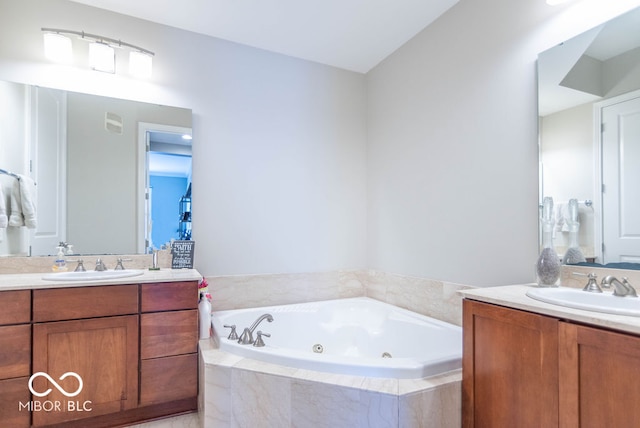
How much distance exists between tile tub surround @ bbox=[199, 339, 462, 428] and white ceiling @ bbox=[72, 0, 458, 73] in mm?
2211

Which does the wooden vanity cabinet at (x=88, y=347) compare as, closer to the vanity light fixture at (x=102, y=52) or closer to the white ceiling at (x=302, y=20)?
the vanity light fixture at (x=102, y=52)

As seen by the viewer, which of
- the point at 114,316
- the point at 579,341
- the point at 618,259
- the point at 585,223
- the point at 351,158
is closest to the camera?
the point at 579,341

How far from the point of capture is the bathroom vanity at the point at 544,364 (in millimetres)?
971

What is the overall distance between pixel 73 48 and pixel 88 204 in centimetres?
104

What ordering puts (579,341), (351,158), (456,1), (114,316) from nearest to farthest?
(579,341), (114,316), (456,1), (351,158)

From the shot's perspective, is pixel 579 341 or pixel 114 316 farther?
pixel 114 316

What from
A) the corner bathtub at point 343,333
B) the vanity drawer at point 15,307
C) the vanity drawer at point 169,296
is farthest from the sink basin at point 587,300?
the vanity drawer at point 15,307

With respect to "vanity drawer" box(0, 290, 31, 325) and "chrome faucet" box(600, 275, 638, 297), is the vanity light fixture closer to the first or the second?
"vanity drawer" box(0, 290, 31, 325)

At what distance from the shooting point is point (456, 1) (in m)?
2.13

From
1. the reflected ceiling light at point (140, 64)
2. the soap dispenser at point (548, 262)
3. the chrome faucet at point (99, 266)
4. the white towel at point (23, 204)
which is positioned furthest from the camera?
the reflected ceiling light at point (140, 64)

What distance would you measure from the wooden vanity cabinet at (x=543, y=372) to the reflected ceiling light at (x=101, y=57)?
8.50 feet

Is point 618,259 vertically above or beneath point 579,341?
above

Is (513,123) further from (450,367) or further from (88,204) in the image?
(88,204)

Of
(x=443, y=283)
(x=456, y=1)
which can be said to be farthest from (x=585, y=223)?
(x=456, y=1)
